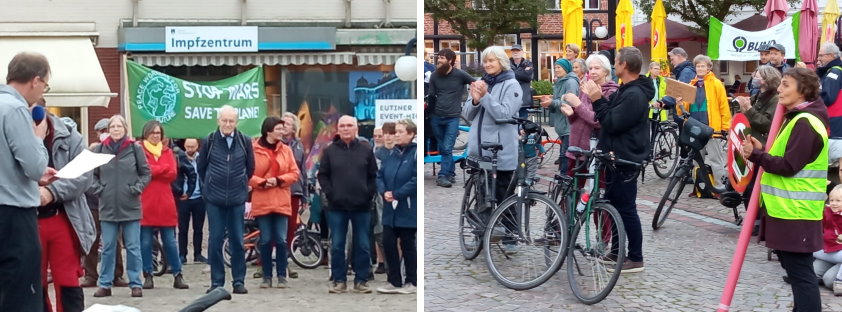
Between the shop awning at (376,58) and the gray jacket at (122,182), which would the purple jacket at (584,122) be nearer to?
the gray jacket at (122,182)

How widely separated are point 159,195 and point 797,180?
5357 mm

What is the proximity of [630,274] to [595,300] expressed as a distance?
3.30ft

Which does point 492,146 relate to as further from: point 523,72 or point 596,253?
point 523,72

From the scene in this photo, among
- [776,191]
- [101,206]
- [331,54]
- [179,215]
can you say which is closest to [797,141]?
[776,191]

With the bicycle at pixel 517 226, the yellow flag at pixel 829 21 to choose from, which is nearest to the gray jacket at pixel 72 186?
the bicycle at pixel 517 226

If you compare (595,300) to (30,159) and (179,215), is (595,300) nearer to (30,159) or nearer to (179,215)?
(30,159)

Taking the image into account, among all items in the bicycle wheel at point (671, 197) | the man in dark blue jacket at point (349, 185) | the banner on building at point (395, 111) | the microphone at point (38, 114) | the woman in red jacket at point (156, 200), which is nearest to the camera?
the microphone at point (38, 114)

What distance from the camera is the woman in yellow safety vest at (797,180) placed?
227 inches

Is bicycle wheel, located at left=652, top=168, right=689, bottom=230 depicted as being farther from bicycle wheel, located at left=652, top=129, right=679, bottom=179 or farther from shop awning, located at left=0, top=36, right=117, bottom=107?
shop awning, located at left=0, top=36, right=117, bottom=107

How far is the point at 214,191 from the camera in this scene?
29.7 feet

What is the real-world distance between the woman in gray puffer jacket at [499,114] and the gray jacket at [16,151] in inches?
128

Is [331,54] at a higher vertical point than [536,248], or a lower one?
higher

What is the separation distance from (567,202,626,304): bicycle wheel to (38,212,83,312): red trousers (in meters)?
2.63

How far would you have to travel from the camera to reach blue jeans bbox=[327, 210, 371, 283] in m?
9.05
